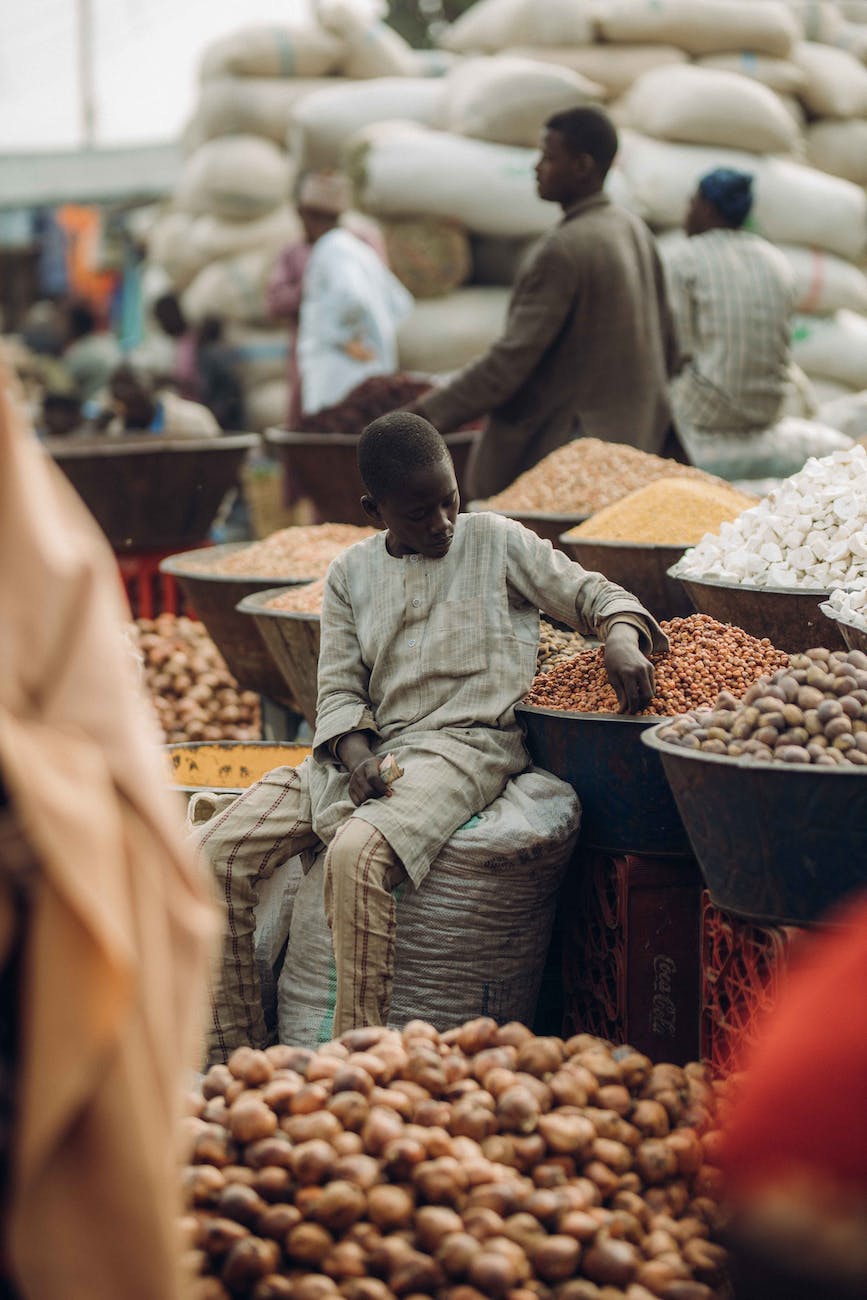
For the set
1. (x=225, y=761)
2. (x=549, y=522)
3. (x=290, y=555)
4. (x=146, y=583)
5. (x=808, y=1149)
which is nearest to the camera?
(x=808, y=1149)

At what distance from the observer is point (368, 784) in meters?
2.82

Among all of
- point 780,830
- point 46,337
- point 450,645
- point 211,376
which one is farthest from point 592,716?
point 46,337

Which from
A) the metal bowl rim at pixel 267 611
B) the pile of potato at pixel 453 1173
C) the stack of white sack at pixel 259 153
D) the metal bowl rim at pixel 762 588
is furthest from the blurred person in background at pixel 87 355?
the pile of potato at pixel 453 1173

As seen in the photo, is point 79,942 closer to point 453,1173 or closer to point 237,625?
point 453,1173

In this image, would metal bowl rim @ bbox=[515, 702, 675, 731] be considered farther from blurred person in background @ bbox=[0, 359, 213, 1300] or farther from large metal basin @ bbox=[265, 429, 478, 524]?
large metal basin @ bbox=[265, 429, 478, 524]

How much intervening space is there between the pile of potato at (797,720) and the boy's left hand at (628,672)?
0.25 metres

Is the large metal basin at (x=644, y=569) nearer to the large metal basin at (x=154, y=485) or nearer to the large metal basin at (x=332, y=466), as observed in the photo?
the large metal basin at (x=332, y=466)

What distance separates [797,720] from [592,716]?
567 millimetres

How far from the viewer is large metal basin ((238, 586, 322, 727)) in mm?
3787

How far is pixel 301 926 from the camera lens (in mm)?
3068

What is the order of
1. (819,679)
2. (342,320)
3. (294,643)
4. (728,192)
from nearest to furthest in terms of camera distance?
(819,679) < (294,643) < (728,192) < (342,320)

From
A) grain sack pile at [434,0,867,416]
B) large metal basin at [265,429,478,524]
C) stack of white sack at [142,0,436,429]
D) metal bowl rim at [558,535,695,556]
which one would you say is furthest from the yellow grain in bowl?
stack of white sack at [142,0,436,429]

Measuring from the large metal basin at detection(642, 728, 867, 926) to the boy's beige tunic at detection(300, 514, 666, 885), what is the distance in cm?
61

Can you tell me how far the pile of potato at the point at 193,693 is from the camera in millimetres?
4941
